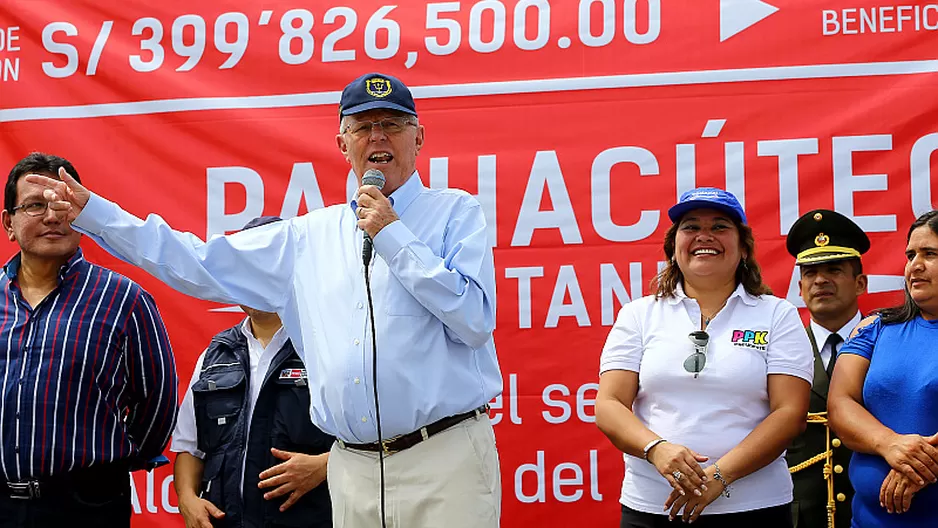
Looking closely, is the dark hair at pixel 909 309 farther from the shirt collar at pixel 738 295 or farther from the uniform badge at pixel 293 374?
the uniform badge at pixel 293 374

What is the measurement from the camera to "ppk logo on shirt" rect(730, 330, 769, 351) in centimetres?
261

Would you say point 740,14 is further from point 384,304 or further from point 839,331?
point 384,304

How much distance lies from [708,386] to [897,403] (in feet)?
1.42

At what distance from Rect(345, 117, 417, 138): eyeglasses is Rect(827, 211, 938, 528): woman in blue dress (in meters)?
1.26

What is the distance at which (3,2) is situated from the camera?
377cm

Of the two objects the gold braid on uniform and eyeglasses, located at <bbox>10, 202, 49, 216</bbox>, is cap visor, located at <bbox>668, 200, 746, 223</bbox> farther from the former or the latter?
eyeglasses, located at <bbox>10, 202, 49, 216</bbox>

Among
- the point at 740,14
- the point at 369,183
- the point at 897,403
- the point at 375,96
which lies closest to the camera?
the point at 369,183

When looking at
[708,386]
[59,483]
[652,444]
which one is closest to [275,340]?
Result: [59,483]

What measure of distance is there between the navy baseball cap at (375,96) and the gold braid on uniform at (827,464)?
1468mm

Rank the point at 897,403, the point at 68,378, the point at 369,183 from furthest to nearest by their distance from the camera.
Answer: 1. the point at 68,378
2. the point at 897,403
3. the point at 369,183

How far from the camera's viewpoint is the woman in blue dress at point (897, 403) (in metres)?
2.38

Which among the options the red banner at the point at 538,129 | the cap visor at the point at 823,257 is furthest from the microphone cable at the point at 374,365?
the cap visor at the point at 823,257

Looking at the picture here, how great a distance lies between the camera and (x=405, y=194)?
231cm

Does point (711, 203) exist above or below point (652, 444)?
above
